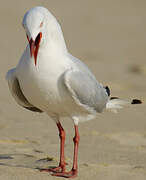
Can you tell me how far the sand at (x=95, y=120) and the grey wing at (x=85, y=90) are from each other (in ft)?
2.46

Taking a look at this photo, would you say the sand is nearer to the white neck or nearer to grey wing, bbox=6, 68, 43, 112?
grey wing, bbox=6, 68, 43, 112

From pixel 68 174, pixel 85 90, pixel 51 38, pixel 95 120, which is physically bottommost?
pixel 68 174

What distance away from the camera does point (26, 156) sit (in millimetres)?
6453

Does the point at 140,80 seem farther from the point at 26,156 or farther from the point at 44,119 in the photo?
the point at 26,156

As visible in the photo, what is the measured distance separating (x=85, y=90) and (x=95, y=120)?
10.0 feet

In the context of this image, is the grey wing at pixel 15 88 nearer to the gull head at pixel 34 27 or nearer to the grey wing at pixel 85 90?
the gull head at pixel 34 27

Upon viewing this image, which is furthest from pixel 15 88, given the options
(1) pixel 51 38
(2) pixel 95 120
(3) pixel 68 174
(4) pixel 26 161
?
(2) pixel 95 120

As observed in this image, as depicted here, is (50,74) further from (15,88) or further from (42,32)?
(15,88)

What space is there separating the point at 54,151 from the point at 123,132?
62.5 inches

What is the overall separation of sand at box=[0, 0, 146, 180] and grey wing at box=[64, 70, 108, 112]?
0.75 metres

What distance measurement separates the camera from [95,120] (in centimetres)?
862

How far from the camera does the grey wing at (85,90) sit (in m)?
5.37

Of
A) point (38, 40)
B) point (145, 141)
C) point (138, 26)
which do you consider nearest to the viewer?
point (38, 40)

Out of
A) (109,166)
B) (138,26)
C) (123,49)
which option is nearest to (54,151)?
(109,166)
